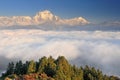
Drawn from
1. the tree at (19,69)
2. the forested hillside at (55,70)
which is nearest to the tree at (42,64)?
the forested hillside at (55,70)

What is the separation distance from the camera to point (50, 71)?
5007 inches

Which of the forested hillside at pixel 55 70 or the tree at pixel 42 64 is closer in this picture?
the forested hillside at pixel 55 70

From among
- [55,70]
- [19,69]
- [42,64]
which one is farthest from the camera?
[19,69]

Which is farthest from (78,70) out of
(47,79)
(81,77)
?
(47,79)

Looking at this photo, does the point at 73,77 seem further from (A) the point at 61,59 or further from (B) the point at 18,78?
(B) the point at 18,78

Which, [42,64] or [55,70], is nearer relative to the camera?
[55,70]

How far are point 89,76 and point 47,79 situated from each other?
98.6 ft

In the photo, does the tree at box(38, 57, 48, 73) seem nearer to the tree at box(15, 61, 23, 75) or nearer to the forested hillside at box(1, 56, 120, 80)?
the forested hillside at box(1, 56, 120, 80)

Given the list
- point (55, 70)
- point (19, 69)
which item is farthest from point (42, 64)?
point (19, 69)

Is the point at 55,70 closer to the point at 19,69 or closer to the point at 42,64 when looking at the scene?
the point at 42,64

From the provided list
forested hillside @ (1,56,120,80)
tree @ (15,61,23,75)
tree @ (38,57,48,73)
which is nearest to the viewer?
forested hillside @ (1,56,120,80)

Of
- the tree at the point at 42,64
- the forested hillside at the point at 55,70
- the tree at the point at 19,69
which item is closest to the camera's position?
Result: the forested hillside at the point at 55,70

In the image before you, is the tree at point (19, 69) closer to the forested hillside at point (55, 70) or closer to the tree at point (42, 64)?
the forested hillside at point (55, 70)

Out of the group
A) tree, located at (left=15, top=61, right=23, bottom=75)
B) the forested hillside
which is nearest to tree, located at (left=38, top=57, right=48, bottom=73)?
the forested hillside
